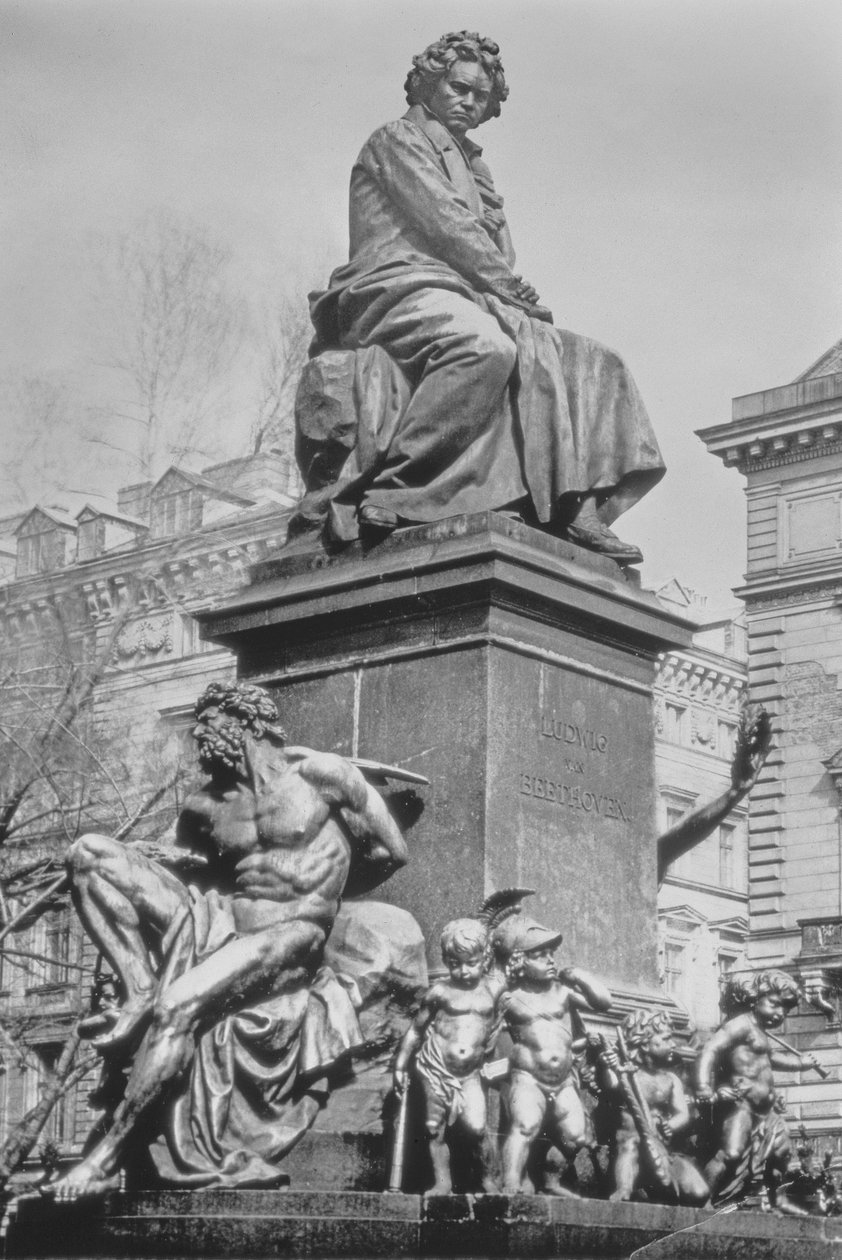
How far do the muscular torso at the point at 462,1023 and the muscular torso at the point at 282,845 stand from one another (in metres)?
0.68

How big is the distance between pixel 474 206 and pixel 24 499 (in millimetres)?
15905

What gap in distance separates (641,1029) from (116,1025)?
2069 mm

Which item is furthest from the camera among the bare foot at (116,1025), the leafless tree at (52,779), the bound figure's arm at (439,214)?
the leafless tree at (52,779)

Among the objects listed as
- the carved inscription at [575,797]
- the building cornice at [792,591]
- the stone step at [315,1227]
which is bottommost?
the stone step at [315,1227]

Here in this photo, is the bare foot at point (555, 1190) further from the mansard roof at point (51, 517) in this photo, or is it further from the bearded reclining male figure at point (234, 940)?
the mansard roof at point (51, 517)

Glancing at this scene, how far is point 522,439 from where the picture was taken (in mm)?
10820

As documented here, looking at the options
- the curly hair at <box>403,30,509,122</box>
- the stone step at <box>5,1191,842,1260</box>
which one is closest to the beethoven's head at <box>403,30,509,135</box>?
the curly hair at <box>403,30,509,122</box>

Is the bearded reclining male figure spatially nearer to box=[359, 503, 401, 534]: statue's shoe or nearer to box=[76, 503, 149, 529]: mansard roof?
box=[359, 503, 401, 534]: statue's shoe

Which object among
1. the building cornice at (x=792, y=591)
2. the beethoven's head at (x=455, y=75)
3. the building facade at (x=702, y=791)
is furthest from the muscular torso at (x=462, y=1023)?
the building facade at (x=702, y=791)

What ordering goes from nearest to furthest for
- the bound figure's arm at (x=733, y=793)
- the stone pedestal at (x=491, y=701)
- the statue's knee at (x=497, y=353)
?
the stone pedestal at (x=491, y=701)
the statue's knee at (x=497, y=353)
the bound figure's arm at (x=733, y=793)

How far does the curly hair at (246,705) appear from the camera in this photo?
9617mm

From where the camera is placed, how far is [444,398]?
10.6 metres

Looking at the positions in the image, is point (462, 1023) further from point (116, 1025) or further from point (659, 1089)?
point (116, 1025)

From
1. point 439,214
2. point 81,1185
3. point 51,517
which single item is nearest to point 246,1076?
point 81,1185
